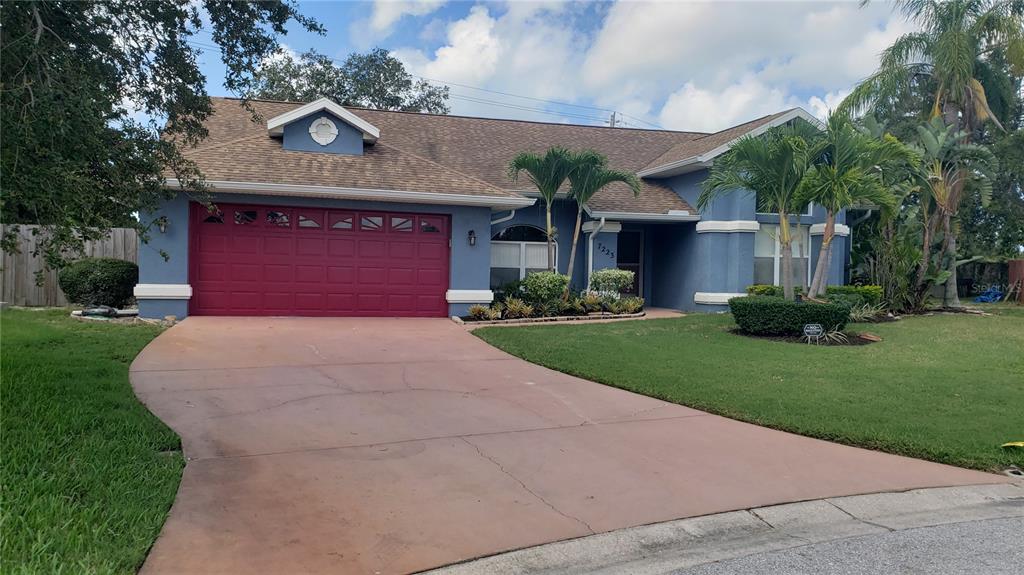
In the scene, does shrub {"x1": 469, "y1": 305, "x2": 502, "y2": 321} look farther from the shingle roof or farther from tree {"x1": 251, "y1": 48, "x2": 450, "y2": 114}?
tree {"x1": 251, "y1": 48, "x2": 450, "y2": 114}

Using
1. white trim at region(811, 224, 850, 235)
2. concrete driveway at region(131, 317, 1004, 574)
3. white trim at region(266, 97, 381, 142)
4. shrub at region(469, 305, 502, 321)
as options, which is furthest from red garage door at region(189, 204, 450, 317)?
white trim at region(811, 224, 850, 235)

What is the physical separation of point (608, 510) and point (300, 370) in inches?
222

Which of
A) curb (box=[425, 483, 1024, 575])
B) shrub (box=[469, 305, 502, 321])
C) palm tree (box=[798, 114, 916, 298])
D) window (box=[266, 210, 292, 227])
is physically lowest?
curb (box=[425, 483, 1024, 575])

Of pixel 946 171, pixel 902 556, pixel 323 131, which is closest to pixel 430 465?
pixel 902 556

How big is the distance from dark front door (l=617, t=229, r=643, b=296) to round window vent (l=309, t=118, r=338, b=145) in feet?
27.1

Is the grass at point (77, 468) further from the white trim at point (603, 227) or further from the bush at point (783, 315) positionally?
the white trim at point (603, 227)

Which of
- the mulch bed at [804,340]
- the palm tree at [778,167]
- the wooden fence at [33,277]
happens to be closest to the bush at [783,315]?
the mulch bed at [804,340]

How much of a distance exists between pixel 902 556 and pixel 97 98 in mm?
6932

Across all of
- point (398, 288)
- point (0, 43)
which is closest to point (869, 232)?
point (398, 288)

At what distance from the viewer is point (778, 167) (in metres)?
12.5

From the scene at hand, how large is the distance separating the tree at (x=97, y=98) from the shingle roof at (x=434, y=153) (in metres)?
3.59

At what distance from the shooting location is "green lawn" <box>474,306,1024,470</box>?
6695mm

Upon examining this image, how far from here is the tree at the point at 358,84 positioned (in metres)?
28.7

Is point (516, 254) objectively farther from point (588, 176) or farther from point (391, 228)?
point (391, 228)
